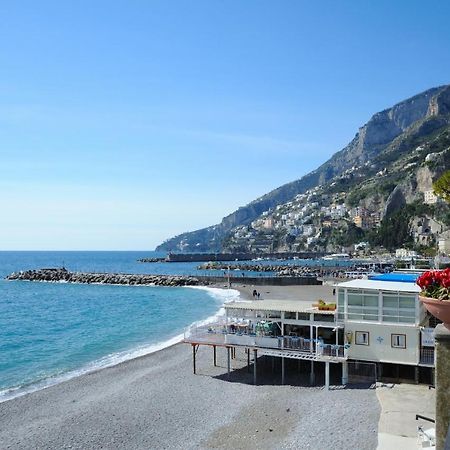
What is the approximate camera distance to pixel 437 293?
17.2 ft

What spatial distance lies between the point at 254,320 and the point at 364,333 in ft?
16.9

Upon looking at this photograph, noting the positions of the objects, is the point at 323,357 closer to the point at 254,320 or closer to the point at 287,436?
the point at 254,320

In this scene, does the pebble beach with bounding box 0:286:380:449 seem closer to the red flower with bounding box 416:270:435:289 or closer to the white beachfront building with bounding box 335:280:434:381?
the white beachfront building with bounding box 335:280:434:381

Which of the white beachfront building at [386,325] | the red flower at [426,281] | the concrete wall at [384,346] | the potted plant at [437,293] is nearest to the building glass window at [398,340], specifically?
the white beachfront building at [386,325]

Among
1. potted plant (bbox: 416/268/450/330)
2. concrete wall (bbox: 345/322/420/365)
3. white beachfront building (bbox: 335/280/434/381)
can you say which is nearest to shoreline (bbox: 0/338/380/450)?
concrete wall (bbox: 345/322/420/365)

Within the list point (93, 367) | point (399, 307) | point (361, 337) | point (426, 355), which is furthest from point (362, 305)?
point (93, 367)

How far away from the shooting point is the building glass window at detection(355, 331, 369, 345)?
22.0 m

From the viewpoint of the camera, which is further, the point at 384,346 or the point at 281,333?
the point at 281,333

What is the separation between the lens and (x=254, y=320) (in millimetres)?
24703

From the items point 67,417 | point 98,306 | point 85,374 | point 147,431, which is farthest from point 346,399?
point 98,306

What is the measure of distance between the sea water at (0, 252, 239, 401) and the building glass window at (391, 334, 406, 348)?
Result: 15166 millimetres

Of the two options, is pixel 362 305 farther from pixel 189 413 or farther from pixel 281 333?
pixel 189 413

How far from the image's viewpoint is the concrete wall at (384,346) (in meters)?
21.2

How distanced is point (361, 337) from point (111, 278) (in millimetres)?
76427
